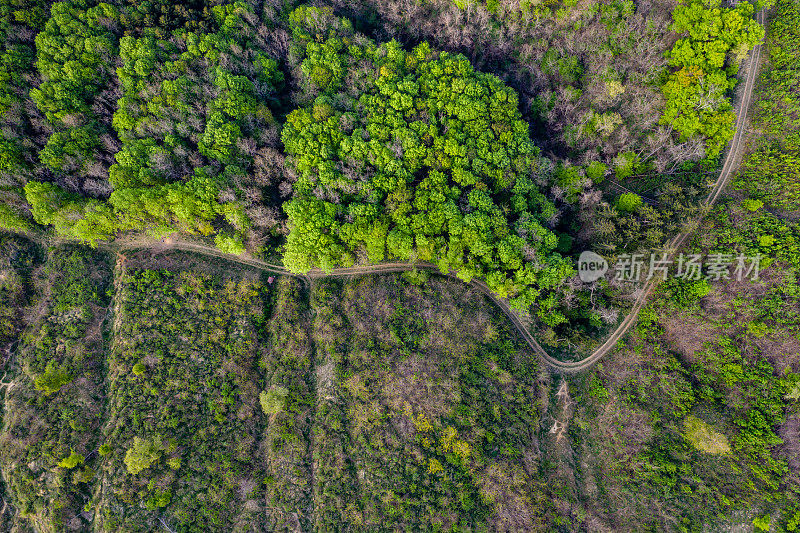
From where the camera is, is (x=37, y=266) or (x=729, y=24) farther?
(x=37, y=266)

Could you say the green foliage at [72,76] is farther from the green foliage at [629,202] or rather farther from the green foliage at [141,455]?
the green foliage at [629,202]

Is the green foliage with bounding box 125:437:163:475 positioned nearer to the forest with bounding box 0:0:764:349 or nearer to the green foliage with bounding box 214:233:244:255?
the green foliage with bounding box 214:233:244:255

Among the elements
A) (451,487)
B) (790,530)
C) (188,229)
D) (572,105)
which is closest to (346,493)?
(451,487)

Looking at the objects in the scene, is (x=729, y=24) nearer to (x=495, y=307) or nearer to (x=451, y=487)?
(x=495, y=307)

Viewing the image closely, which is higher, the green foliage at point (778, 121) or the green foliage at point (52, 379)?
the green foliage at point (778, 121)

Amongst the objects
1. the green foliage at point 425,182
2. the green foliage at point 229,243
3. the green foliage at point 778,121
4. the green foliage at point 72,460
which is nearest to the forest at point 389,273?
the green foliage at point 72,460

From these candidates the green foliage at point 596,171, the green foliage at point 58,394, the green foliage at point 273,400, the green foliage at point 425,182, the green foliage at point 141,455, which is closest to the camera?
the green foliage at point 141,455

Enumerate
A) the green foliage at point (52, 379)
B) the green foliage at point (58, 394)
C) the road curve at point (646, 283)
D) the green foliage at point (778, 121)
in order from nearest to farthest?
the green foliage at point (58, 394), the green foliage at point (52, 379), the green foliage at point (778, 121), the road curve at point (646, 283)

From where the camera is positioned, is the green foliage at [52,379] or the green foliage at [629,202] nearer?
the green foliage at [52,379]
